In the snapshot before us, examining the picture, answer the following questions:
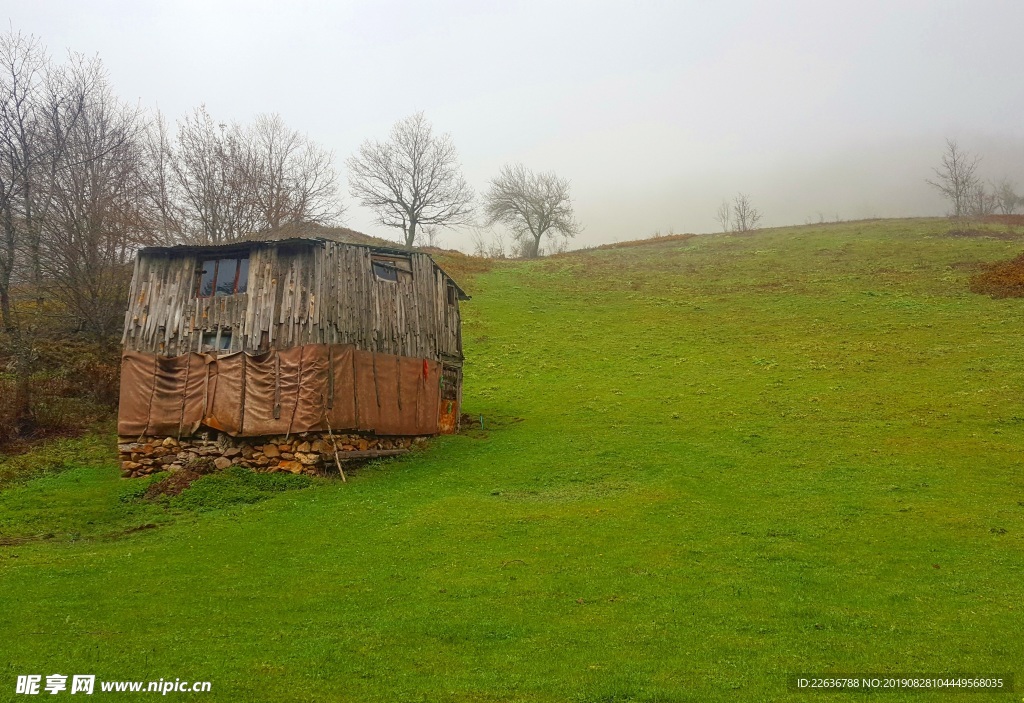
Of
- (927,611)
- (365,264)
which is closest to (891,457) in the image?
(927,611)

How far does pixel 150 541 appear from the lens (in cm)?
1489

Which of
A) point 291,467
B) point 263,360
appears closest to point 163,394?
point 263,360

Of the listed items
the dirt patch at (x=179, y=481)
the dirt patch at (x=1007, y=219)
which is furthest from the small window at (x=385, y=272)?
the dirt patch at (x=1007, y=219)

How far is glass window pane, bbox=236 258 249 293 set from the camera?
2217cm

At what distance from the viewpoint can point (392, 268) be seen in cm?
2439

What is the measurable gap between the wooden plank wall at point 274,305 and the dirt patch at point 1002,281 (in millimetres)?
38566

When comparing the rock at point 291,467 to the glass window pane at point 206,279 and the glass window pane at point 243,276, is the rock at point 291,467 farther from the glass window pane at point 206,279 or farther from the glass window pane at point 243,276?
the glass window pane at point 206,279

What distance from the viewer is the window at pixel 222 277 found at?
22281 millimetres

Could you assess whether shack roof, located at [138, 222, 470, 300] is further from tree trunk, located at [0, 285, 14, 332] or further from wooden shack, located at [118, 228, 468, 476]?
tree trunk, located at [0, 285, 14, 332]

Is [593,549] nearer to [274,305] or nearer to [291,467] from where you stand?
[291,467]

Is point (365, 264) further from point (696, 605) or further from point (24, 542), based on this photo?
point (696, 605)

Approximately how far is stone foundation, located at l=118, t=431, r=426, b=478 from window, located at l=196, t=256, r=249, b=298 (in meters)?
Result: 4.77

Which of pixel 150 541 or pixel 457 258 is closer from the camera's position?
pixel 150 541

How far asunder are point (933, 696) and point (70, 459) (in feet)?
79.2
